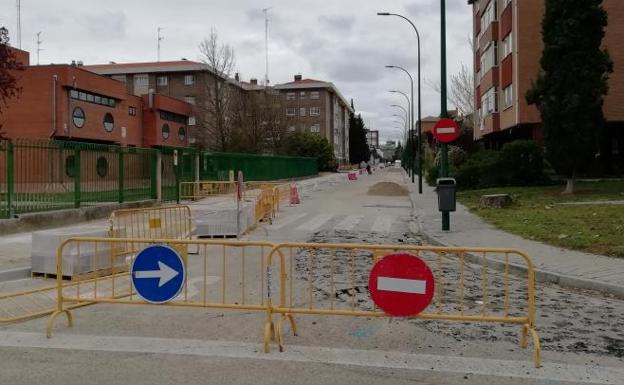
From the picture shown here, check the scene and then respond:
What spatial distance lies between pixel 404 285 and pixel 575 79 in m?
21.6

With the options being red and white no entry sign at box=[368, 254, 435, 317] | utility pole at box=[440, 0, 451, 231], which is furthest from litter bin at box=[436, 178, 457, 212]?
red and white no entry sign at box=[368, 254, 435, 317]

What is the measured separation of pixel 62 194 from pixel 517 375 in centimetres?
1442

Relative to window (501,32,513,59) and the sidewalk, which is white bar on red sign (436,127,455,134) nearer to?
the sidewalk

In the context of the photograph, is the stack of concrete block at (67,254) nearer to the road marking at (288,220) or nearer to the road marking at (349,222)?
the road marking at (288,220)

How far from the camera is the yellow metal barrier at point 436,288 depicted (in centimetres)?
541

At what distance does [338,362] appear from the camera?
16.4 ft

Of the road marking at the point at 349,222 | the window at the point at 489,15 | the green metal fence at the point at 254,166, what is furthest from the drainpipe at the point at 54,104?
the window at the point at 489,15

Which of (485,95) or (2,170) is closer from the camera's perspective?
(2,170)

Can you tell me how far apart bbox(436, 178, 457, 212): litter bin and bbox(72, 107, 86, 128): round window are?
3156cm

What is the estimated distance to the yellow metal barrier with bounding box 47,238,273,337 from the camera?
6.06 meters

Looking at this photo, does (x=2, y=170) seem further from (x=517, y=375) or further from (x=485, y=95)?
(x=485, y=95)

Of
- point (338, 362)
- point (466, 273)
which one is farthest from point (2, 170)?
point (338, 362)

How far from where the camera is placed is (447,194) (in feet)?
48.0

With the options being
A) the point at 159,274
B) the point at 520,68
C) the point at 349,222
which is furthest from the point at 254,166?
the point at 159,274
